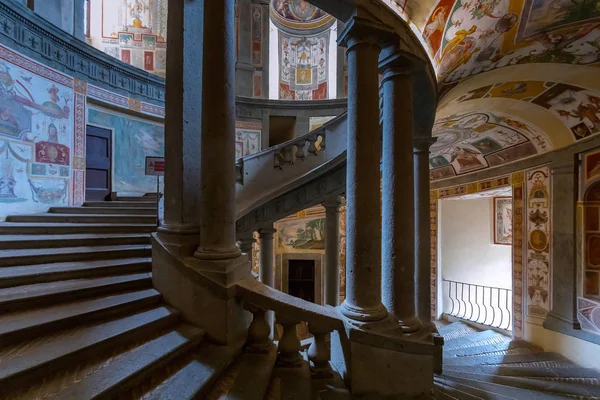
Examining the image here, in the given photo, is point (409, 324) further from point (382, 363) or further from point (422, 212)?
point (422, 212)

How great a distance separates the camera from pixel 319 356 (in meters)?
2.09

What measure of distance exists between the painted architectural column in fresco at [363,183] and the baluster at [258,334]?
0.64 meters

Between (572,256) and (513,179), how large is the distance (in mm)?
2265

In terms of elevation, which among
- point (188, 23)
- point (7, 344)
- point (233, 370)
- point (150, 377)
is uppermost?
point (188, 23)

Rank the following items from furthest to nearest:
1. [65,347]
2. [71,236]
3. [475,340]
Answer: [475,340] < [71,236] < [65,347]

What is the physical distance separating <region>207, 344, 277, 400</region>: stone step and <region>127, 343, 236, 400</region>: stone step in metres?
0.05

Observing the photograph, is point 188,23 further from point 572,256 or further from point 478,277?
point 478,277

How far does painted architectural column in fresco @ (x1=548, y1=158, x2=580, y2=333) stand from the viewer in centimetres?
564

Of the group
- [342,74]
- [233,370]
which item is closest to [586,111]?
[342,74]

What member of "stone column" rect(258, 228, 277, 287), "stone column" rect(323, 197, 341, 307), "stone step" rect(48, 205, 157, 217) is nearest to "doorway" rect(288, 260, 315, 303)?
"stone column" rect(258, 228, 277, 287)

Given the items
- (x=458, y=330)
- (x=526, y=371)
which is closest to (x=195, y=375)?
(x=526, y=371)

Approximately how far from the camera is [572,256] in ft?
18.6

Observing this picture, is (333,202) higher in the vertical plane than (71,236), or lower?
higher

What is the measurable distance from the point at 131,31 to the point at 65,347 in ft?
31.4
